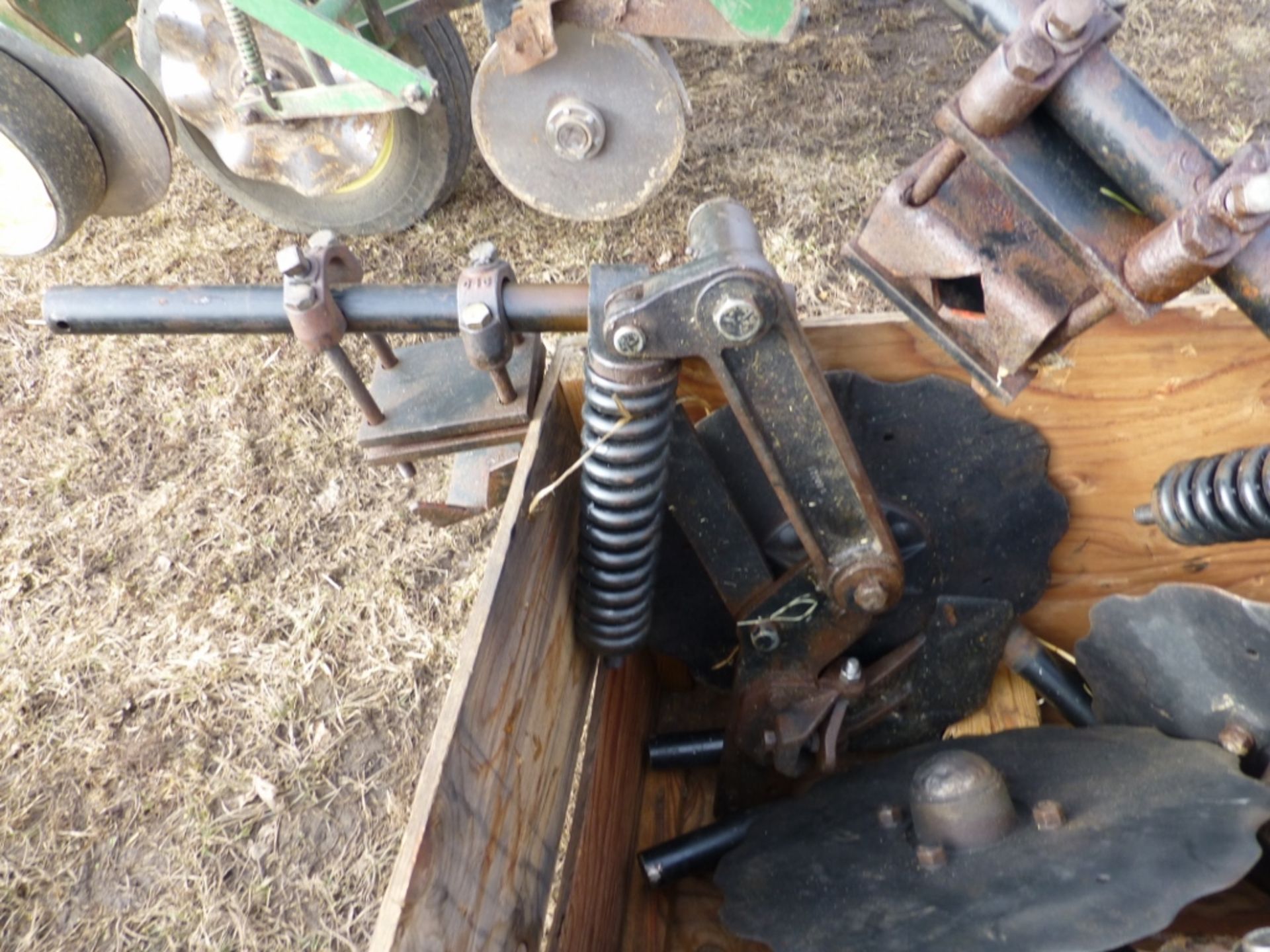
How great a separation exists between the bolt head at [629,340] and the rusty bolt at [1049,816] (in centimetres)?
59

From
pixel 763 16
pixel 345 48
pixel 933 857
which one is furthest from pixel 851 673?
pixel 345 48

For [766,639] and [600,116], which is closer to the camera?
[766,639]

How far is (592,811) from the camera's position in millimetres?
1131

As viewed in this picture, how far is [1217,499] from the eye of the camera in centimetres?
96

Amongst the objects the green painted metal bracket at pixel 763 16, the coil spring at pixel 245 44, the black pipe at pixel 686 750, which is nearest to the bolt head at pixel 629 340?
the black pipe at pixel 686 750

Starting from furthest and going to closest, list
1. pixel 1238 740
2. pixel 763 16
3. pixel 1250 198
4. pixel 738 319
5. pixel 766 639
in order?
pixel 763 16 < pixel 766 639 < pixel 1238 740 < pixel 738 319 < pixel 1250 198

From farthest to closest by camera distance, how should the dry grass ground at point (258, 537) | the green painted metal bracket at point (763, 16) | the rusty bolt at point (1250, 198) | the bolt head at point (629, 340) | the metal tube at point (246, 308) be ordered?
the green painted metal bracket at point (763, 16), the dry grass ground at point (258, 537), the metal tube at point (246, 308), the bolt head at point (629, 340), the rusty bolt at point (1250, 198)

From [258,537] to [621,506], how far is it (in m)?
1.42

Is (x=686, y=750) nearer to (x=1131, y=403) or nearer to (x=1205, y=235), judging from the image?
(x=1131, y=403)

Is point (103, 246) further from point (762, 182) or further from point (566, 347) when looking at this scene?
point (566, 347)

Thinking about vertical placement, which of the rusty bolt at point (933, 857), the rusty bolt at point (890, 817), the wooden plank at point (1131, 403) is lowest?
the rusty bolt at point (890, 817)

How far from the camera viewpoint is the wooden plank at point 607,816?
1055 millimetres

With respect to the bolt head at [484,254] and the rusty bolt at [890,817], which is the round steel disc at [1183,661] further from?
the bolt head at [484,254]

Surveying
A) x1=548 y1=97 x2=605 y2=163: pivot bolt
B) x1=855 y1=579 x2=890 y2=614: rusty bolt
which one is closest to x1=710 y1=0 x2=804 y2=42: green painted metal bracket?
x1=548 y1=97 x2=605 y2=163: pivot bolt
